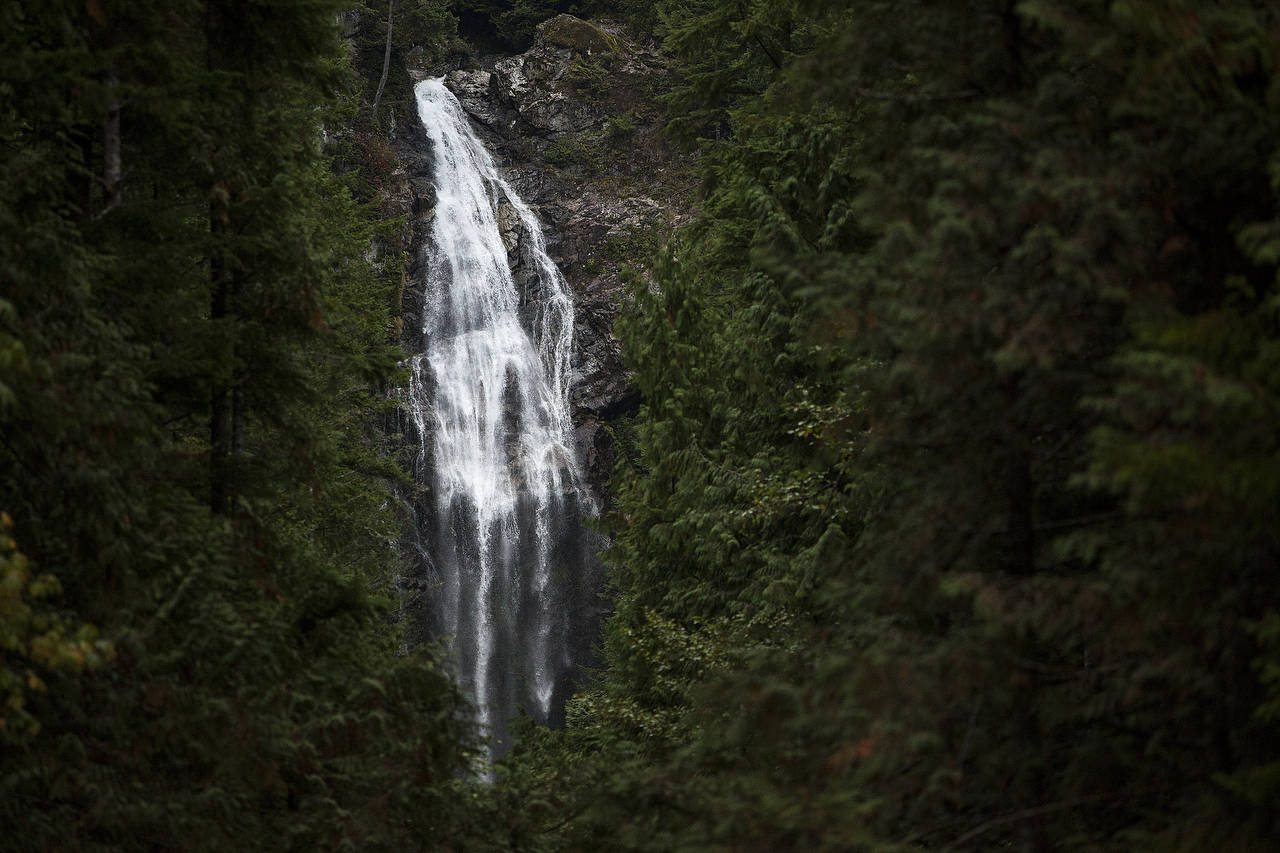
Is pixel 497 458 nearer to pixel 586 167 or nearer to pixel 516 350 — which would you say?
pixel 516 350

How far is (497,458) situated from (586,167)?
12230 millimetres

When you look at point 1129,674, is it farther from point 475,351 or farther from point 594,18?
point 594,18

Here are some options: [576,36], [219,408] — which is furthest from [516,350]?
[219,408]

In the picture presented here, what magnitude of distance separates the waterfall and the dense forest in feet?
57.3

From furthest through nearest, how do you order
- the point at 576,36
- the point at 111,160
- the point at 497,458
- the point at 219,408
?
1. the point at 576,36
2. the point at 497,458
3. the point at 219,408
4. the point at 111,160

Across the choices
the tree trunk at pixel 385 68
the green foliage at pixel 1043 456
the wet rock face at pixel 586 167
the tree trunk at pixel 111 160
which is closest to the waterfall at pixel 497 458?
the wet rock face at pixel 586 167

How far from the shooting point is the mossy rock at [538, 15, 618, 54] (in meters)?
36.7

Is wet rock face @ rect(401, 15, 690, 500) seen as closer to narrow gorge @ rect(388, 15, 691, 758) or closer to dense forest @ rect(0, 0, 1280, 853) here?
narrow gorge @ rect(388, 15, 691, 758)

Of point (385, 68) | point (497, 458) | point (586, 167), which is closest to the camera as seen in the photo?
point (497, 458)

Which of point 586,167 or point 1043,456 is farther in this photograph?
point 586,167

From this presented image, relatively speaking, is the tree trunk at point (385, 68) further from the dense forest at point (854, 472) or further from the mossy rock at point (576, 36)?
the dense forest at point (854, 472)

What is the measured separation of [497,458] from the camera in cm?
2783

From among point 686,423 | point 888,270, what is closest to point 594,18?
point 686,423

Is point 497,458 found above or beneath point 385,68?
beneath
